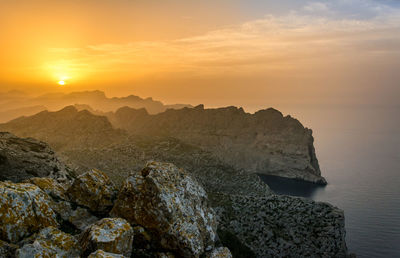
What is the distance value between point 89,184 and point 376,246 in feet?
304

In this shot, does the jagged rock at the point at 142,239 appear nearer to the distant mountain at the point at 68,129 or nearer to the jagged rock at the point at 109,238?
the jagged rock at the point at 109,238

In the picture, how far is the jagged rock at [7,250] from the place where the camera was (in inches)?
577

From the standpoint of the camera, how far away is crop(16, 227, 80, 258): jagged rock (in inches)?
550

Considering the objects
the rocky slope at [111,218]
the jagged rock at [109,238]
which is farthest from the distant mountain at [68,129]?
the jagged rock at [109,238]

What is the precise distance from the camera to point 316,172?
18775 centimetres

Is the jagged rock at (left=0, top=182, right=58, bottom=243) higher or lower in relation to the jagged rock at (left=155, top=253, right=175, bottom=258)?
higher

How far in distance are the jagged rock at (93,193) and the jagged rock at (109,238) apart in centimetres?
616

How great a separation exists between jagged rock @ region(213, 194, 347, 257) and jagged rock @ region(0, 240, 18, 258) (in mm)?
44597

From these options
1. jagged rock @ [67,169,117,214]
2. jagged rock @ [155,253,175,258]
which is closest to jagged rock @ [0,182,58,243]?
jagged rock @ [67,169,117,214]

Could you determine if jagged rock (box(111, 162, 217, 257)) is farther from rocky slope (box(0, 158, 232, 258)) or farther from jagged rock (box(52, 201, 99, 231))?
jagged rock (box(52, 201, 99, 231))

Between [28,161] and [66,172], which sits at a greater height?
[28,161]

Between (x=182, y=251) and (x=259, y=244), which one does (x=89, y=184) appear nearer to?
(x=182, y=251)

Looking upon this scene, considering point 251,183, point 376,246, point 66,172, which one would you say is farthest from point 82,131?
point 376,246

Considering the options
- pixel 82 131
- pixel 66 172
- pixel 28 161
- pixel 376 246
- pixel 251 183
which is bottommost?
pixel 376 246
